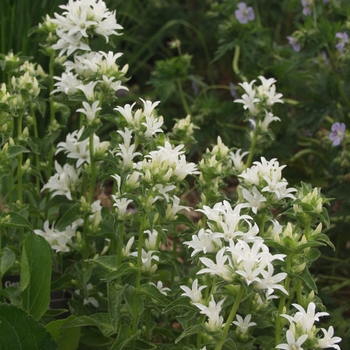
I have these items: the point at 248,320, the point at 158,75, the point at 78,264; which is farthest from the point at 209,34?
the point at 248,320

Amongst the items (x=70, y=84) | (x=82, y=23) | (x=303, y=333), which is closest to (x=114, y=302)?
(x=303, y=333)

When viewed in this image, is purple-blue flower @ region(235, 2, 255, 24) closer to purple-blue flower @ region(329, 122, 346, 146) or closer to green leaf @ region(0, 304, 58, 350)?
purple-blue flower @ region(329, 122, 346, 146)

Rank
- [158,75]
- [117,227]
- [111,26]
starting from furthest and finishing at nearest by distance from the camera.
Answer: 1. [158,75]
2. [111,26]
3. [117,227]

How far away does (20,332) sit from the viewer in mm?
1651

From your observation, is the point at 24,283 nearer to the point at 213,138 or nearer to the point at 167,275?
the point at 167,275

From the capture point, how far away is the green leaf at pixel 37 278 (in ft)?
5.92

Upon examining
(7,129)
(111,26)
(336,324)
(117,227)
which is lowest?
(336,324)

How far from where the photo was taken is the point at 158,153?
155 cm

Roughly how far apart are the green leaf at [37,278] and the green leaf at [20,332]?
0.46 ft

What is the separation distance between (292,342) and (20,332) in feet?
2.16

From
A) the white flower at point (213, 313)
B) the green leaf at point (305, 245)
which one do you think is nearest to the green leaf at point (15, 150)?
the white flower at point (213, 313)

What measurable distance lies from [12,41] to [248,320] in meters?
2.12

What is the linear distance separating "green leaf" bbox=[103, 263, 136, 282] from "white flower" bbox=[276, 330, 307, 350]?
0.40m

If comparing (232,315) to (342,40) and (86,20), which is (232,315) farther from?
(342,40)
